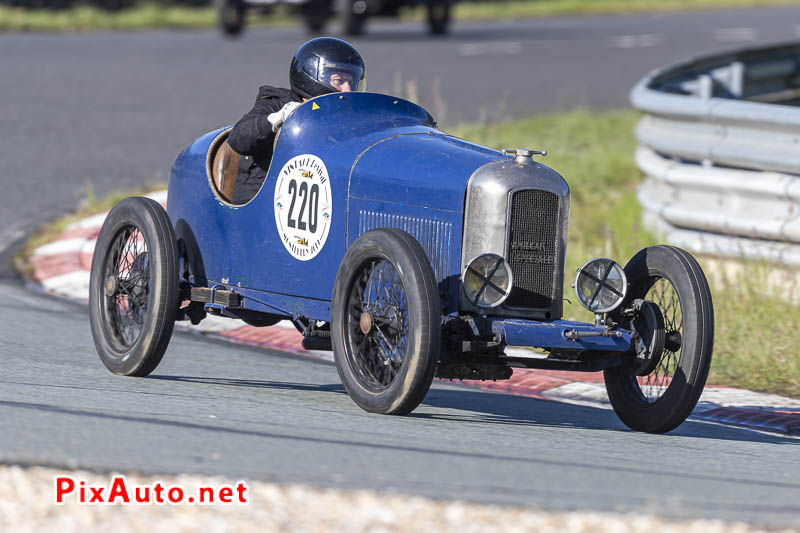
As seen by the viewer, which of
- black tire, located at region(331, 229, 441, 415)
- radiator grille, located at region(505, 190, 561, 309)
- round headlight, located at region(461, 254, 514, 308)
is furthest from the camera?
radiator grille, located at region(505, 190, 561, 309)

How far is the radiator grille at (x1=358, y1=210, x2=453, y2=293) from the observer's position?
561cm

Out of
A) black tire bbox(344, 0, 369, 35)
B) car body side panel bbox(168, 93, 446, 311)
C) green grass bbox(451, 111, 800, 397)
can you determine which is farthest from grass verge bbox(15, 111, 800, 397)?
black tire bbox(344, 0, 369, 35)

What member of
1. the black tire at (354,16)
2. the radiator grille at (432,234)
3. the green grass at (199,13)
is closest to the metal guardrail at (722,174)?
the radiator grille at (432,234)

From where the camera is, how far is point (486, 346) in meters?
5.33

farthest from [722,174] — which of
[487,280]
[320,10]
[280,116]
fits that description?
[320,10]

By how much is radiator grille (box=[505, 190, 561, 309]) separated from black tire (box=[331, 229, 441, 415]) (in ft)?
1.68

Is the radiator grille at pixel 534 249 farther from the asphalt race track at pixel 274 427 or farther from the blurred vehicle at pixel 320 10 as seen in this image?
the blurred vehicle at pixel 320 10

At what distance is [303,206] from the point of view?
5996 mm

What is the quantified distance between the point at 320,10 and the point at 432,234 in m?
18.8

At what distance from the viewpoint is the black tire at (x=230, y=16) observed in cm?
2356

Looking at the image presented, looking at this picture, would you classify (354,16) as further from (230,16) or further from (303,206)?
(303,206)

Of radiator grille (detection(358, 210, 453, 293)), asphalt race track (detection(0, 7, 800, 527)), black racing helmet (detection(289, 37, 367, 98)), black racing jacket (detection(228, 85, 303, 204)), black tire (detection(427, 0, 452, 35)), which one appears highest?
black tire (detection(427, 0, 452, 35))

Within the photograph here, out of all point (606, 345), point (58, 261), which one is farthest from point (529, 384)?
point (58, 261)

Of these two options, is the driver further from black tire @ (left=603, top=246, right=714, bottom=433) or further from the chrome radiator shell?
black tire @ (left=603, top=246, right=714, bottom=433)
